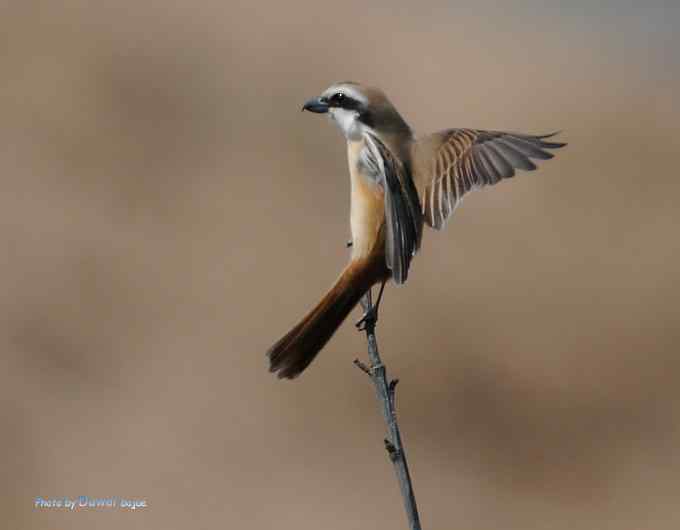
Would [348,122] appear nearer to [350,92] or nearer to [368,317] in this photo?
[350,92]

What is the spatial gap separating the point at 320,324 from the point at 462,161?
3.22ft

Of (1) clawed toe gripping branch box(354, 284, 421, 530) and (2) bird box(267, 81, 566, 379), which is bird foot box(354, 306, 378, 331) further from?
(1) clawed toe gripping branch box(354, 284, 421, 530)

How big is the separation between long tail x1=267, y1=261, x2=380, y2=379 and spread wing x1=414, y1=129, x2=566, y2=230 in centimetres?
33

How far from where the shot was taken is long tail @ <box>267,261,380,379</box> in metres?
3.80

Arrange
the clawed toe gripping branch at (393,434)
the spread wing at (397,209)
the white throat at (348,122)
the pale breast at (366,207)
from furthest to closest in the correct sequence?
the white throat at (348,122)
the pale breast at (366,207)
the spread wing at (397,209)
the clawed toe gripping branch at (393,434)

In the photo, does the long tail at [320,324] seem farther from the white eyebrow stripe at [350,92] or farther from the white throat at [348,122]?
the white eyebrow stripe at [350,92]

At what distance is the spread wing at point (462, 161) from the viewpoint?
4.23 meters

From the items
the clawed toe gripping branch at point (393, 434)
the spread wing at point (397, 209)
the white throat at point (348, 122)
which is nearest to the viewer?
the clawed toe gripping branch at point (393, 434)

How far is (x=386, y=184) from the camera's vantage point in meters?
3.94

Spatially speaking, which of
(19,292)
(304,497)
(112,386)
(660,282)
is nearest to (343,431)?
(304,497)

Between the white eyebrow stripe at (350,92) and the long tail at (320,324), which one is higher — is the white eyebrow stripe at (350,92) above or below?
above

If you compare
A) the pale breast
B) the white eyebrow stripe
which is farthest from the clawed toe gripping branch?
the white eyebrow stripe

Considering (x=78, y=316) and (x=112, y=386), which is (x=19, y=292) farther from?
(x=112, y=386)

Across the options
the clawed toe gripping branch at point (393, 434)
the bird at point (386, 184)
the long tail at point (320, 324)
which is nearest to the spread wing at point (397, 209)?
the bird at point (386, 184)
